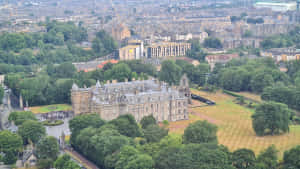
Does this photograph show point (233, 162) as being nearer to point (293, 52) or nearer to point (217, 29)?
point (293, 52)

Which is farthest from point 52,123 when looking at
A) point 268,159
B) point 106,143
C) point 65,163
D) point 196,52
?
point 196,52

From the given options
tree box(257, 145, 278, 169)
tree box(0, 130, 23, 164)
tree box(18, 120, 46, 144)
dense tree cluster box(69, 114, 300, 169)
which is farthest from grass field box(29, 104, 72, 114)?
tree box(257, 145, 278, 169)

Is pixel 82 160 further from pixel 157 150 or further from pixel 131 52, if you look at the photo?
pixel 131 52

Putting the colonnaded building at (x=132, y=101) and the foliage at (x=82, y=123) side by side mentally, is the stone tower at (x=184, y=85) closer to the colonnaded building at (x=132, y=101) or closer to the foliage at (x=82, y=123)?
the colonnaded building at (x=132, y=101)

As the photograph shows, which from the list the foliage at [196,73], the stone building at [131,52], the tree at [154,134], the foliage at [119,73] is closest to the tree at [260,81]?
the foliage at [196,73]

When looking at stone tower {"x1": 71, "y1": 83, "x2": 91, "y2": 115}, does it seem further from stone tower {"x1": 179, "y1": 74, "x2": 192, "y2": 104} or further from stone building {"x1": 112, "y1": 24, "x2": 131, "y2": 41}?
stone building {"x1": 112, "y1": 24, "x2": 131, "y2": 41}
